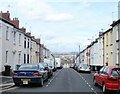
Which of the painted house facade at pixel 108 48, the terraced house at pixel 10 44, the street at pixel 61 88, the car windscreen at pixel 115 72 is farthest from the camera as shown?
the painted house facade at pixel 108 48

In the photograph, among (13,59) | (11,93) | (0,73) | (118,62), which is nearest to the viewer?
(11,93)

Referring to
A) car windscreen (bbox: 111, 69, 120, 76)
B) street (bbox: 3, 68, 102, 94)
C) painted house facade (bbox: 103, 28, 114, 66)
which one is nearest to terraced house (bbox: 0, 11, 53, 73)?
street (bbox: 3, 68, 102, 94)

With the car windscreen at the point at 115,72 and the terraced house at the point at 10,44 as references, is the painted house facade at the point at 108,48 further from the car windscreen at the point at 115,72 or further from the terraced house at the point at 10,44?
the car windscreen at the point at 115,72

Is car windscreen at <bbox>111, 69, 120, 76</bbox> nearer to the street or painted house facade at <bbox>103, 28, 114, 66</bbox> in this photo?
the street

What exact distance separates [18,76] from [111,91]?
600 cm

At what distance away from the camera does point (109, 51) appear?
35.8 m

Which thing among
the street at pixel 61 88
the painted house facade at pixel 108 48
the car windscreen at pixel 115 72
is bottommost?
the street at pixel 61 88

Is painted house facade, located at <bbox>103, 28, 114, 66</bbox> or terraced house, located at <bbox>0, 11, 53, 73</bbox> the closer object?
terraced house, located at <bbox>0, 11, 53, 73</bbox>

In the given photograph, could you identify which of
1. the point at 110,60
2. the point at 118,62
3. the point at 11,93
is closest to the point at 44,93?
the point at 11,93

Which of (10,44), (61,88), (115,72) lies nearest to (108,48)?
(10,44)

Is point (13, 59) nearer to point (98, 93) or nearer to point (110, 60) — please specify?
point (110, 60)

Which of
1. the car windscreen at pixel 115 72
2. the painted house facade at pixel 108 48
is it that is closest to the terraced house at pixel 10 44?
the painted house facade at pixel 108 48

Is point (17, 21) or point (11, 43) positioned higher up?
point (17, 21)

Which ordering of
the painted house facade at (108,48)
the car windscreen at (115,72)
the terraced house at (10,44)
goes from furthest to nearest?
the painted house facade at (108,48) < the terraced house at (10,44) < the car windscreen at (115,72)
